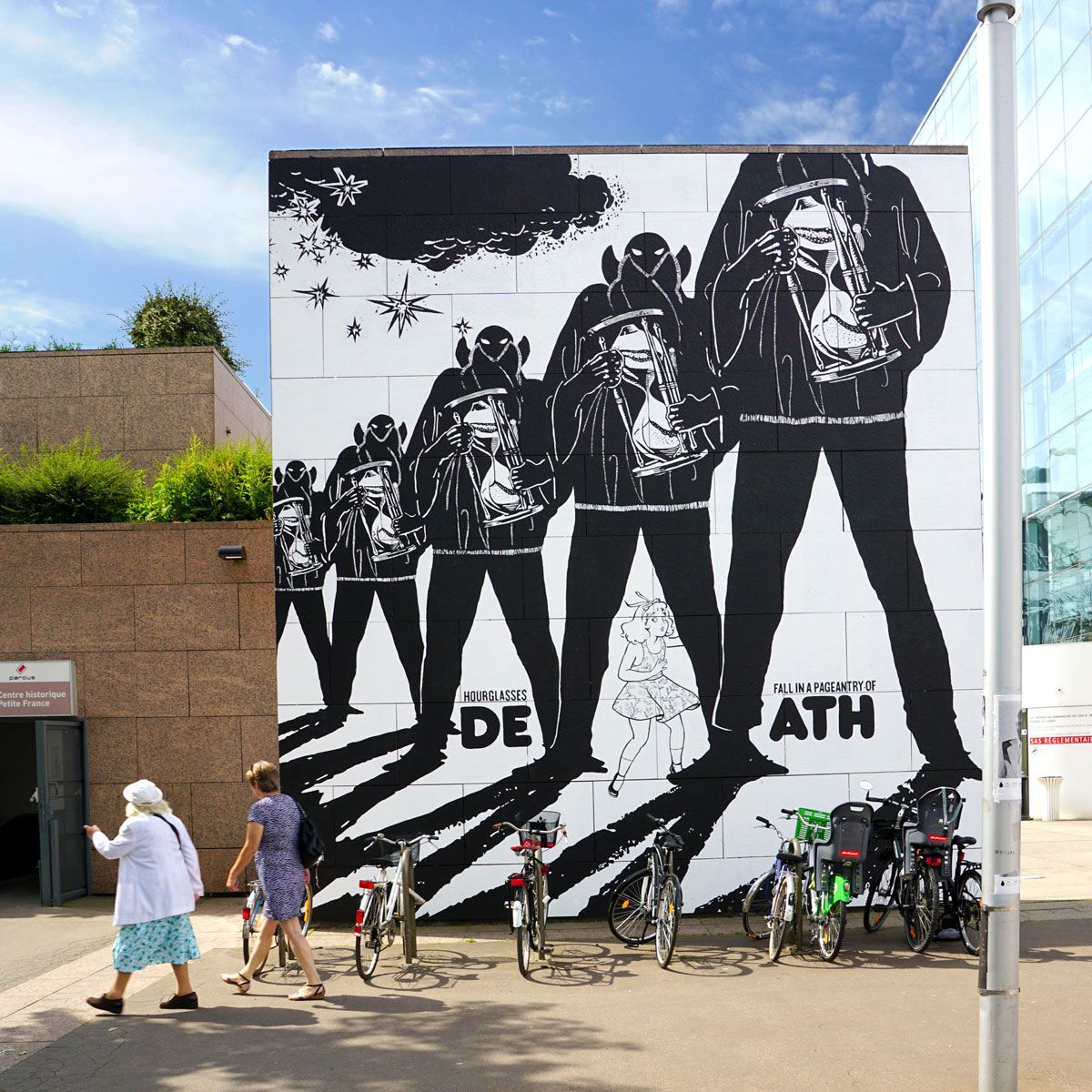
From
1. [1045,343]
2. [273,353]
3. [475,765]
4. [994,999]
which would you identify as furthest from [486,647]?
[1045,343]

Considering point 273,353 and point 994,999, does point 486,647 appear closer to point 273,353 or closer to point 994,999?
point 273,353

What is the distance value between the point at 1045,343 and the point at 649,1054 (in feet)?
81.4

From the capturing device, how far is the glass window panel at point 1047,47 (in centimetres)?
2702

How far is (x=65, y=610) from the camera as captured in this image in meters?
12.0

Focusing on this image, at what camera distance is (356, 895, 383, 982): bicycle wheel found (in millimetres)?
8391

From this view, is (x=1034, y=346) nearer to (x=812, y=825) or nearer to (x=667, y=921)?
(x=812, y=825)

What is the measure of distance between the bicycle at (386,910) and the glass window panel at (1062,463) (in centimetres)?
2100

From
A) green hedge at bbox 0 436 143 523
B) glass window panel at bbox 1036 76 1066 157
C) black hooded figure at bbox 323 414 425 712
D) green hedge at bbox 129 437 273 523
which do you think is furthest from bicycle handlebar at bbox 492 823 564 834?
glass window panel at bbox 1036 76 1066 157

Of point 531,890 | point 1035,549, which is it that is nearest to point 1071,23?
point 1035,549

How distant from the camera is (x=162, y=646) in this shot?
39.0 feet

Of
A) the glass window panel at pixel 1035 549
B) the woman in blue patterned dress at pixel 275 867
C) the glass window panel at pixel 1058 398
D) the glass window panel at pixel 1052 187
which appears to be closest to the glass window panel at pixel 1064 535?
the glass window panel at pixel 1035 549

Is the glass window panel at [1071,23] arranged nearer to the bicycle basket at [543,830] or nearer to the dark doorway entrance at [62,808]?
the bicycle basket at [543,830]

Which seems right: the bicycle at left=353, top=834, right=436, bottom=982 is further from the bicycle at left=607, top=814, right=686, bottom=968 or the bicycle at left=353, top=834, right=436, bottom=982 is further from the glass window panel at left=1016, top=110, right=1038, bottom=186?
the glass window panel at left=1016, top=110, right=1038, bottom=186

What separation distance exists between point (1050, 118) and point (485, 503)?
23.3m
